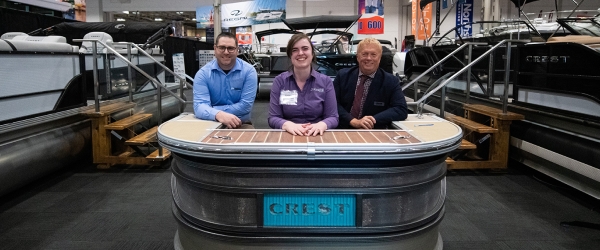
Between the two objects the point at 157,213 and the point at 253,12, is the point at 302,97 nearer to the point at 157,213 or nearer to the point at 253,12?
the point at 157,213

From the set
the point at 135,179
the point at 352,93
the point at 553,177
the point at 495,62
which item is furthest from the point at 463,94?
the point at 135,179

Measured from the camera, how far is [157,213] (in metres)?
2.92

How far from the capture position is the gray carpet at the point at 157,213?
2.47 meters

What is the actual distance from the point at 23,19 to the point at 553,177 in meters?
9.75

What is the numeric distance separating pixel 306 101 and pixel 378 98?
19.4 inches

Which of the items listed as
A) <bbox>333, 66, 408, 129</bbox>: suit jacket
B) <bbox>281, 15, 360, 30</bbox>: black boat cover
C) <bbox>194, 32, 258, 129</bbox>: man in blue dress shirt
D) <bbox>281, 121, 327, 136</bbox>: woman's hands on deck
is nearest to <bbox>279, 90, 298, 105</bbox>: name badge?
<bbox>281, 121, 327, 136</bbox>: woman's hands on deck

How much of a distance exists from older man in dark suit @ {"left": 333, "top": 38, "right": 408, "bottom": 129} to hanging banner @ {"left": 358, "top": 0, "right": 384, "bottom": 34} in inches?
484

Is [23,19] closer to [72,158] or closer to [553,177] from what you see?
[72,158]

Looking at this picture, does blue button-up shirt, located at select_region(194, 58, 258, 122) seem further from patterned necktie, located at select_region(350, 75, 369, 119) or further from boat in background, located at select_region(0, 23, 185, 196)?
boat in background, located at select_region(0, 23, 185, 196)

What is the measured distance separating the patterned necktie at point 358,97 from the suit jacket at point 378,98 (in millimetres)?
23

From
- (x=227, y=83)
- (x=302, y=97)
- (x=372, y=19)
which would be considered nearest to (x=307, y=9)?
(x=372, y=19)

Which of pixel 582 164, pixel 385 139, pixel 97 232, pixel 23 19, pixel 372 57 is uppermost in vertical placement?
pixel 23 19

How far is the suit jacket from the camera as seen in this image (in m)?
2.43

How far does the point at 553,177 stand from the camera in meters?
3.45
